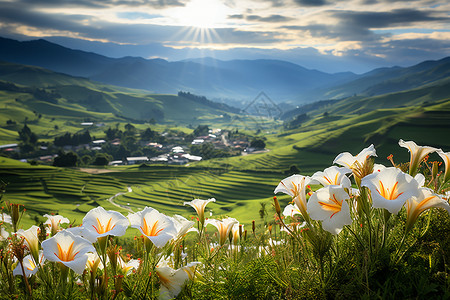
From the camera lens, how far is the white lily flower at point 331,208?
77.2 inches

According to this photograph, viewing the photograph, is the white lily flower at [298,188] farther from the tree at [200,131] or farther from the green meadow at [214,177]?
the tree at [200,131]

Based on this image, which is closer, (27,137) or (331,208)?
(331,208)

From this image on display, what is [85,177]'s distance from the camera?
276 feet

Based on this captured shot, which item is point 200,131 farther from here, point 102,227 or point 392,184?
point 392,184

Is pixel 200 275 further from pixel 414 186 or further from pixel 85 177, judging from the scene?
pixel 85 177

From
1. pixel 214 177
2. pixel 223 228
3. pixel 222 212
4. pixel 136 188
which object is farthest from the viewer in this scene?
pixel 214 177

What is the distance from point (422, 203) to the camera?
6.79ft

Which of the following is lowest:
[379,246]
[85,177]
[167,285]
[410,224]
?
[85,177]

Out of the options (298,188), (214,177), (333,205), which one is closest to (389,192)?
(333,205)

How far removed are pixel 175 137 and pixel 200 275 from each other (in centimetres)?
15437

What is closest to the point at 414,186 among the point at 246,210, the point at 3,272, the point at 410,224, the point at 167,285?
the point at 410,224

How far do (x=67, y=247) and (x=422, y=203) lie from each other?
2.42 m

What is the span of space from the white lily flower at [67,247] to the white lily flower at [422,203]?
2142mm

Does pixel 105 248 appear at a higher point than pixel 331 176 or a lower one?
lower
